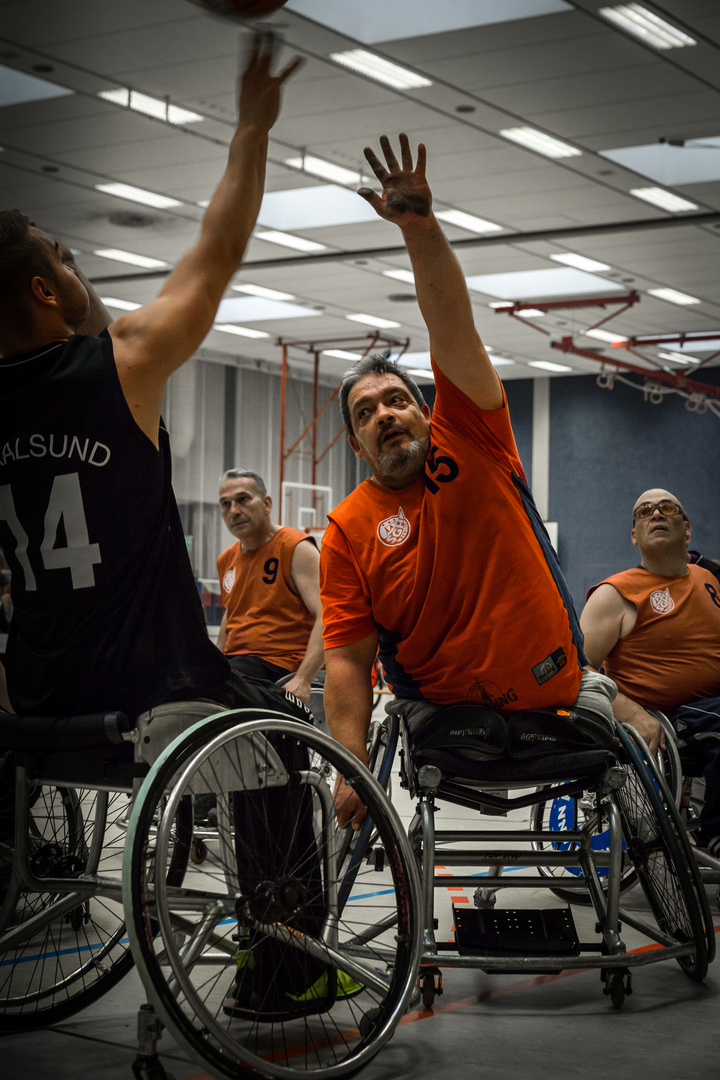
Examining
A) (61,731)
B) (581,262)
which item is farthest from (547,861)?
(581,262)

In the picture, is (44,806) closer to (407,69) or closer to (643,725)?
(643,725)

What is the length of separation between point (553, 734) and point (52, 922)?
47.9 inches

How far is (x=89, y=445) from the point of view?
2090 mm

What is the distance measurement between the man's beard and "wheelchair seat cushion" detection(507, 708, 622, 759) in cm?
66

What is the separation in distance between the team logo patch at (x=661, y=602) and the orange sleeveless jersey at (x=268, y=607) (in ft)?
5.51

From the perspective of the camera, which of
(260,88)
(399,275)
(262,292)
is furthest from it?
(262,292)

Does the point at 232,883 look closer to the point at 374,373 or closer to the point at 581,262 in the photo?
the point at 374,373

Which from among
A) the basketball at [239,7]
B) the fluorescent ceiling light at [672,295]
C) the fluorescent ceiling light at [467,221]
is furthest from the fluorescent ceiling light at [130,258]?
the basketball at [239,7]

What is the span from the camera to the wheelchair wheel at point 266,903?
5.96 ft

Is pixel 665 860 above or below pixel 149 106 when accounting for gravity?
below

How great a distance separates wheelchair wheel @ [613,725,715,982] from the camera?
267 cm

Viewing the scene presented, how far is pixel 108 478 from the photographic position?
6.88ft

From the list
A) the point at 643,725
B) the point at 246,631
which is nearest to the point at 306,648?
the point at 246,631

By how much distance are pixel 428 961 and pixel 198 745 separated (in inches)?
32.6
